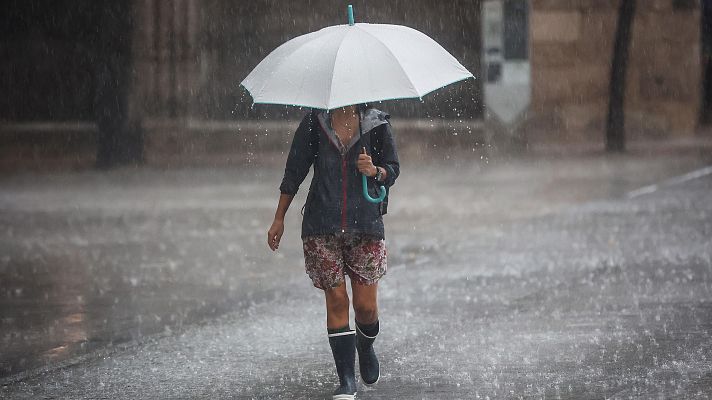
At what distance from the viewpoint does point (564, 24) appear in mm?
30172

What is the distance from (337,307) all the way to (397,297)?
3.46 metres

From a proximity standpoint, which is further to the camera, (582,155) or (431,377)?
(582,155)

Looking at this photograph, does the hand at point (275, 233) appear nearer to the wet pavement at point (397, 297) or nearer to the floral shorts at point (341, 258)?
the floral shorts at point (341, 258)

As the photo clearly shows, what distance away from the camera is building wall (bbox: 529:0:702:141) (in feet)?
97.7

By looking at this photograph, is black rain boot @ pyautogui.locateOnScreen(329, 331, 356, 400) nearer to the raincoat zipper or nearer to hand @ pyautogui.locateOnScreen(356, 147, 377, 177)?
the raincoat zipper

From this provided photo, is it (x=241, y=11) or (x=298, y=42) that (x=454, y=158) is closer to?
(x=241, y=11)

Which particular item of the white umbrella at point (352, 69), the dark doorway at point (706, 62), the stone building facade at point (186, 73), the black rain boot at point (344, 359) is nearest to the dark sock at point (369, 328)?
the black rain boot at point (344, 359)

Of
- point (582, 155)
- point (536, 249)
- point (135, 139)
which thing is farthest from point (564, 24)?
point (536, 249)

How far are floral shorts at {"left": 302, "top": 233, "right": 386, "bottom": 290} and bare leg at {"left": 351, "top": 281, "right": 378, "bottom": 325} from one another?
35 millimetres

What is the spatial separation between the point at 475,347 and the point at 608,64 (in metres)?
22.8

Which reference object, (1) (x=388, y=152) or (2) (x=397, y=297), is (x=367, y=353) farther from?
(2) (x=397, y=297)

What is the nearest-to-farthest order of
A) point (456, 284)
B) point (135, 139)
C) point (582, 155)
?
point (456, 284) → point (135, 139) → point (582, 155)

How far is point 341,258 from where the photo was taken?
695 cm

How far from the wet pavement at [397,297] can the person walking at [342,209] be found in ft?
1.54
